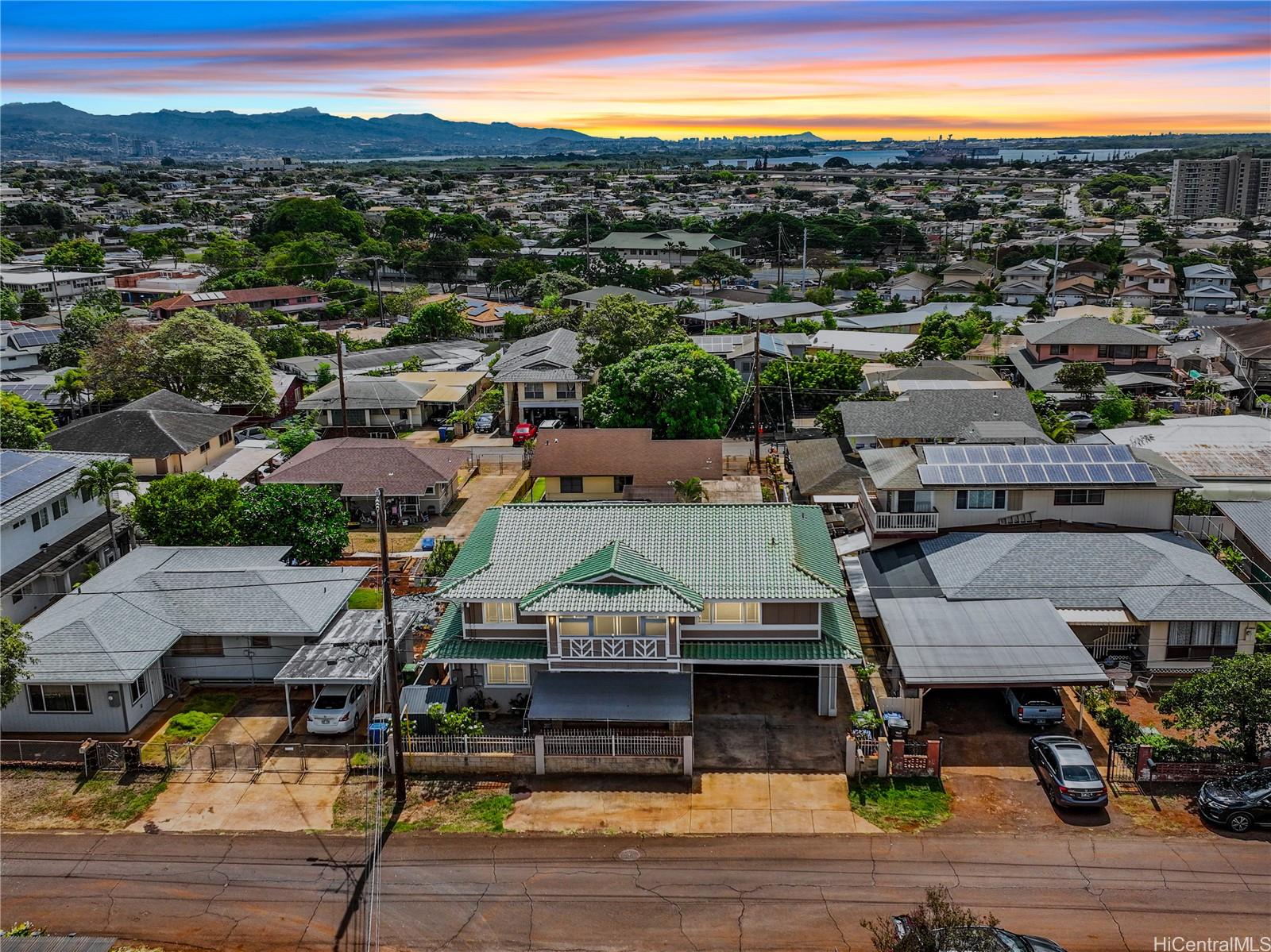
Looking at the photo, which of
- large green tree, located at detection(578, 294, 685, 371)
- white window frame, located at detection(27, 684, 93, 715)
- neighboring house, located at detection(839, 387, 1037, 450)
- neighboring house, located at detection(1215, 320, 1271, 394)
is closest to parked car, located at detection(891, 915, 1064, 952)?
white window frame, located at detection(27, 684, 93, 715)

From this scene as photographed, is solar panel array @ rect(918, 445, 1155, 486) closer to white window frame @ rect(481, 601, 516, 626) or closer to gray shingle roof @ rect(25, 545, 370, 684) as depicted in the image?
white window frame @ rect(481, 601, 516, 626)

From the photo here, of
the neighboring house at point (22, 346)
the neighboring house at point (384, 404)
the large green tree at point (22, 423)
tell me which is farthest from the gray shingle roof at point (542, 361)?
the neighboring house at point (22, 346)

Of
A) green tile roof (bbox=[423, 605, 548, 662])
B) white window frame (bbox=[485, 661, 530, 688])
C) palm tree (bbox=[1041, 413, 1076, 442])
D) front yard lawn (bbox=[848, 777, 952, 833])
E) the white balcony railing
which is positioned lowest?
front yard lawn (bbox=[848, 777, 952, 833])

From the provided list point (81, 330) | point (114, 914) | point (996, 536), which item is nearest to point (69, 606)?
point (114, 914)

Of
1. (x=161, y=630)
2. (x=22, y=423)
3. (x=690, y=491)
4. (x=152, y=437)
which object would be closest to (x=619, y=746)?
(x=161, y=630)

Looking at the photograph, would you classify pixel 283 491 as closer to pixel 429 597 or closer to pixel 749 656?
pixel 429 597

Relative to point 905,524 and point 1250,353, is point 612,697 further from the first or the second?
point 1250,353
